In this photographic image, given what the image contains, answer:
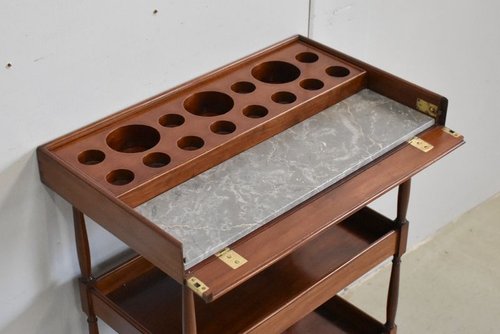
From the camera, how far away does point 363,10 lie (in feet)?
7.73

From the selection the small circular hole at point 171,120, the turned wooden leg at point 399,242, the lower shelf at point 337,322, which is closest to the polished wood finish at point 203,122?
the small circular hole at point 171,120

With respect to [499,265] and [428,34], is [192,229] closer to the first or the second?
[428,34]

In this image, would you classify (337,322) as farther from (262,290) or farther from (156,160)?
(156,160)

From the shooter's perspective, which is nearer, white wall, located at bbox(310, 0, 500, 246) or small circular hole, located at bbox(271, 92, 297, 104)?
small circular hole, located at bbox(271, 92, 297, 104)

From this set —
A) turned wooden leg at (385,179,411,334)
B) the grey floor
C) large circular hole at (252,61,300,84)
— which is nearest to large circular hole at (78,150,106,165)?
large circular hole at (252,61,300,84)

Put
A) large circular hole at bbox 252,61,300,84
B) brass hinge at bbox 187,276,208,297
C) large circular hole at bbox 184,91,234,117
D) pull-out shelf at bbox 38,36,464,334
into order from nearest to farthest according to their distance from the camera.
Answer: brass hinge at bbox 187,276,208,297, pull-out shelf at bbox 38,36,464,334, large circular hole at bbox 184,91,234,117, large circular hole at bbox 252,61,300,84

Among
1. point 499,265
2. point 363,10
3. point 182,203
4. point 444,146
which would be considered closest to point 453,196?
point 499,265

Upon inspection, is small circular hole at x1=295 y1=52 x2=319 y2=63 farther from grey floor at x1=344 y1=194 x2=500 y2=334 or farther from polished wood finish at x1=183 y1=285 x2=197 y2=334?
grey floor at x1=344 y1=194 x2=500 y2=334

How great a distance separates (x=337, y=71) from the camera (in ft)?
6.86

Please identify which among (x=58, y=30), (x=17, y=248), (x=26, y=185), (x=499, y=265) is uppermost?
(x=58, y=30)

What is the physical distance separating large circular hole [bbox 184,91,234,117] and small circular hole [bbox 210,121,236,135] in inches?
3.4

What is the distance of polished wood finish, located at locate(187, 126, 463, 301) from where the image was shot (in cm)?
156

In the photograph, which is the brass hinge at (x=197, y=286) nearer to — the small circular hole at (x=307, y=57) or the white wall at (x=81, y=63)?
the white wall at (x=81, y=63)

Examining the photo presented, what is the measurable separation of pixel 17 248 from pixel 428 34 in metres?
1.41
